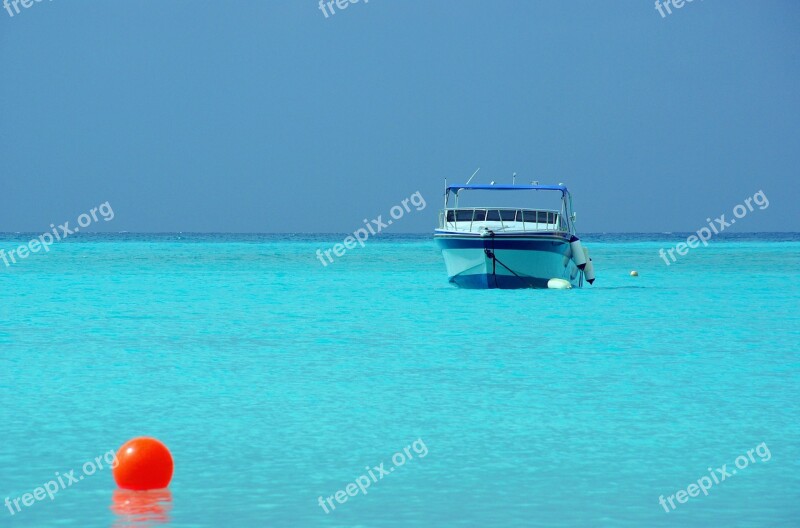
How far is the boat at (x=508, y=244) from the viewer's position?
105 ft

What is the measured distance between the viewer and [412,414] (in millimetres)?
12773

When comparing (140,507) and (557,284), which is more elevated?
(557,284)

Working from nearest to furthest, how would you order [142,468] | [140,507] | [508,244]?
[140,507] < [142,468] < [508,244]

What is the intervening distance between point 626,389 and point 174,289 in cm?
2665

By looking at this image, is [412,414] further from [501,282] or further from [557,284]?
[557,284]

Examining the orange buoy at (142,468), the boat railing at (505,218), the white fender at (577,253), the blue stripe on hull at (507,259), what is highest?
the boat railing at (505,218)

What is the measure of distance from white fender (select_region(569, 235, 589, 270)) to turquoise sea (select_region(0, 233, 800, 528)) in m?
5.39

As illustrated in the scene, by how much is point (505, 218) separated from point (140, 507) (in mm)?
25561

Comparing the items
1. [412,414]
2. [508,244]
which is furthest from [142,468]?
[508,244]

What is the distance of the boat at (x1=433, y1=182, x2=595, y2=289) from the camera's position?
31.9 meters

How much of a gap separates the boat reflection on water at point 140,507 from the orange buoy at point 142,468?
60mm

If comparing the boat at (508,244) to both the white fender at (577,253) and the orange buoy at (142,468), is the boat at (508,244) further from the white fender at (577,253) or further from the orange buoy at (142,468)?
the orange buoy at (142,468)

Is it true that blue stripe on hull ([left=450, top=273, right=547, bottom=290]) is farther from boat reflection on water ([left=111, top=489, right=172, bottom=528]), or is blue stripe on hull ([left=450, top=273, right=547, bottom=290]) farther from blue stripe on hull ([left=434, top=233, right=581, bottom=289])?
boat reflection on water ([left=111, top=489, right=172, bottom=528])

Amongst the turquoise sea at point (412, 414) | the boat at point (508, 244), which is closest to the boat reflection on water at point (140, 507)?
the turquoise sea at point (412, 414)
